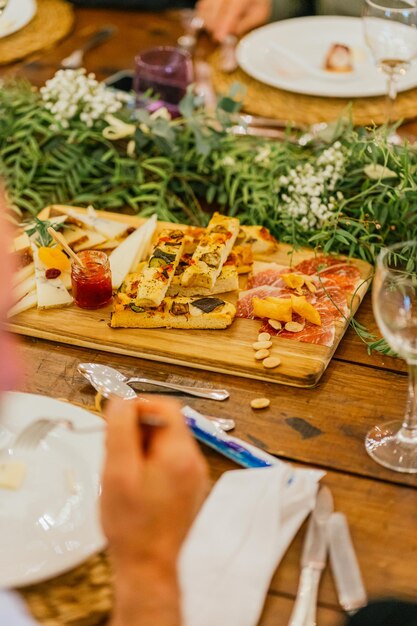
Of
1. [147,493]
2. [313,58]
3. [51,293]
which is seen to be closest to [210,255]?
[51,293]

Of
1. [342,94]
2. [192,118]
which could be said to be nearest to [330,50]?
[342,94]

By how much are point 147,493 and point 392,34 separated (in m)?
1.50

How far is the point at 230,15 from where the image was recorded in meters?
2.73

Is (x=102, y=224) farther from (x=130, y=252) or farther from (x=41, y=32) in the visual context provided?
(x=41, y=32)

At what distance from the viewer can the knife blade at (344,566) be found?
108 centimetres

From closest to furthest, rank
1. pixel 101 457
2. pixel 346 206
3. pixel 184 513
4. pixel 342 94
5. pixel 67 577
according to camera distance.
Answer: pixel 184 513 < pixel 67 577 < pixel 101 457 < pixel 346 206 < pixel 342 94

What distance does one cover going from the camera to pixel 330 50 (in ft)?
8.01

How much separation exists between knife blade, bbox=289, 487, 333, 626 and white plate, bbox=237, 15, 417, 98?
4.57 feet

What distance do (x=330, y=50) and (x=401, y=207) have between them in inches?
33.2

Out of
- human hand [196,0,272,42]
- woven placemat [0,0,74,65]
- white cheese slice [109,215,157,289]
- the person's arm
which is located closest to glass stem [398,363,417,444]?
the person's arm

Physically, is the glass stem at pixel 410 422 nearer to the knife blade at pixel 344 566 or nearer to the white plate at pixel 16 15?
the knife blade at pixel 344 566

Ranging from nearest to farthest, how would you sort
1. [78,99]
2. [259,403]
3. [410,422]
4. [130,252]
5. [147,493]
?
[147,493]
[410,422]
[259,403]
[130,252]
[78,99]

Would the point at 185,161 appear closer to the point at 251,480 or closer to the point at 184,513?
the point at 251,480

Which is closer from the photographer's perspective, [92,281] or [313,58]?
[92,281]
